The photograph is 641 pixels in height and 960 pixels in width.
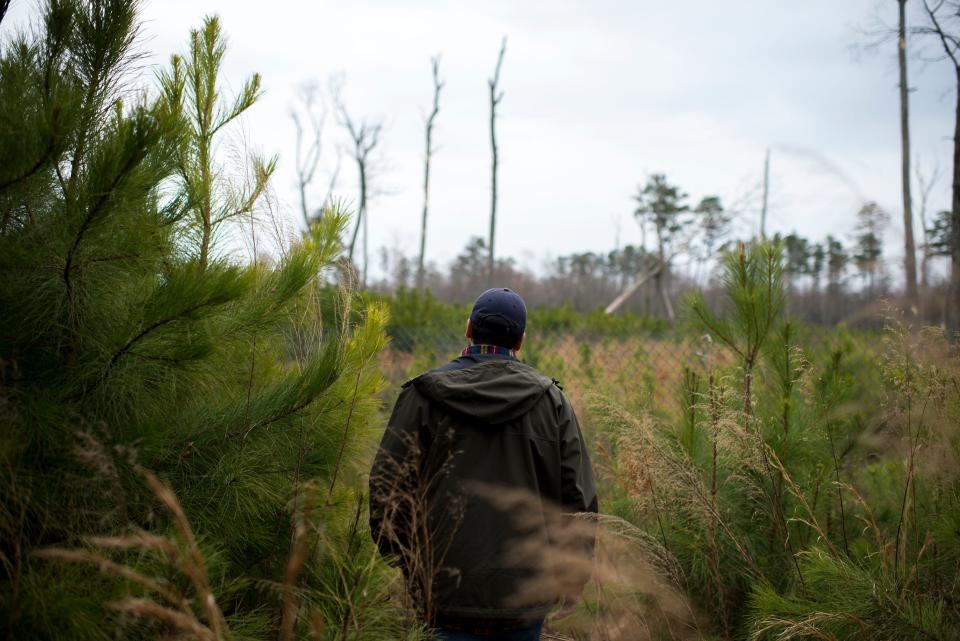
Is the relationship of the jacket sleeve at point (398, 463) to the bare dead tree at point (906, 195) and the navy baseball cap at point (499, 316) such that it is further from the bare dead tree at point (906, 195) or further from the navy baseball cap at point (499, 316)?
the bare dead tree at point (906, 195)

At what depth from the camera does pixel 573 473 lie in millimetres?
2344

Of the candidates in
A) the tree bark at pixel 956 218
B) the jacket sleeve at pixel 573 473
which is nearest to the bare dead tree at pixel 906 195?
the tree bark at pixel 956 218

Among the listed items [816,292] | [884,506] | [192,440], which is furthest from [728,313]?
[816,292]

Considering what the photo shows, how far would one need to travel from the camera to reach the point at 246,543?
2.35m

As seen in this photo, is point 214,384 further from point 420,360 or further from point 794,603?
point 420,360

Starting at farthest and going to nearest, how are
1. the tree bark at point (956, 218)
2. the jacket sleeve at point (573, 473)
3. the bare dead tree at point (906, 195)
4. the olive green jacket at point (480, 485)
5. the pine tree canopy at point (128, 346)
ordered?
the bare dead tree at point (906, 195)
the tree bark at point (956, 218)
the jacket sleeve at point (573, 473)
the olive green jacket at point (480, 485)
the pine tree canopy at point (128, 346)

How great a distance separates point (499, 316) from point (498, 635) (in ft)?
3.34

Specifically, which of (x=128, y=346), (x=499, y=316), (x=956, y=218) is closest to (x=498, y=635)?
(x=499, y=316)

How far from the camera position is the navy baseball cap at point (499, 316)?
7.77ft

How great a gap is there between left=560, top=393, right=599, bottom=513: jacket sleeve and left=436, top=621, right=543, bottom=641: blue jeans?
39 centimetres

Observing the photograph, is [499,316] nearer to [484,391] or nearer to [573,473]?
[484,391]

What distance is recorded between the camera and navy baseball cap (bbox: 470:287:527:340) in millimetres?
2369

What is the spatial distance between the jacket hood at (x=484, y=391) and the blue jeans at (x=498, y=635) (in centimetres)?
66

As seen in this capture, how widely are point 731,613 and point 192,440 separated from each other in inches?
101
